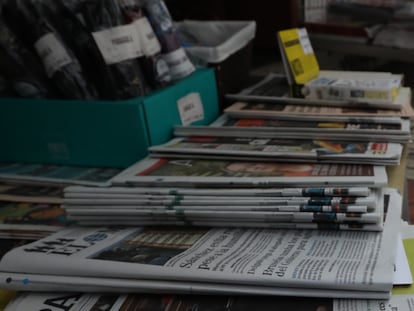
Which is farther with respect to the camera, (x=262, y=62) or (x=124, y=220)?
(x=262, y=62)

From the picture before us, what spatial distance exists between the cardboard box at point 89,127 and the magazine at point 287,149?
4cm

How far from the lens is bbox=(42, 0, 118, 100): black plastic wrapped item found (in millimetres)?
791

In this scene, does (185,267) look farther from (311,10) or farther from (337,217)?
(311,10)

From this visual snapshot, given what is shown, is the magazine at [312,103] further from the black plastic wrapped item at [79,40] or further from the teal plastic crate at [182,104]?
the black plastic wrapped item at [79,40]

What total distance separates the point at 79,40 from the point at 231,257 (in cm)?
48

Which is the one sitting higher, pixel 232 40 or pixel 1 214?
pixel 232 40

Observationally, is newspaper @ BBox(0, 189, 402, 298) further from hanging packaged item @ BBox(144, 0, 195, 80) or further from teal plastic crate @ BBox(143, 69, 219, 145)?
hanging packaged item @ BBox(144, 0, 195, 80)

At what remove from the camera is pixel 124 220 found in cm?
62

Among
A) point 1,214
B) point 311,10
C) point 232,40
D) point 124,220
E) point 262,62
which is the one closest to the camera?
point 124,220

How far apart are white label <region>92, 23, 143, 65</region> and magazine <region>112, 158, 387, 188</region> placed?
18 cm

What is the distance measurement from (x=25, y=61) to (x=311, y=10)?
82 cm

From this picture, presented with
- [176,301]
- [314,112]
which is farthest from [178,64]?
[176,301]

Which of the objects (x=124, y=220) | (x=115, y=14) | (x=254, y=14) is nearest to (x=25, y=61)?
(x=115, y=14)

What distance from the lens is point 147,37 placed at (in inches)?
32.6
